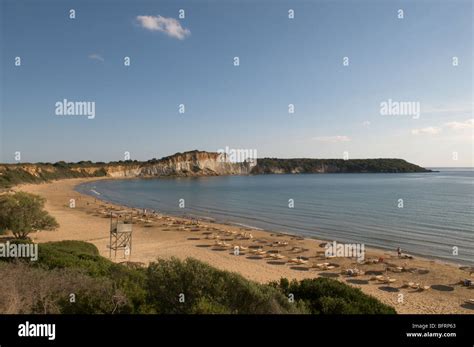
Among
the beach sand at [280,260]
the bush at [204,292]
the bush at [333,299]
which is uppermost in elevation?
the bush at [204,292]

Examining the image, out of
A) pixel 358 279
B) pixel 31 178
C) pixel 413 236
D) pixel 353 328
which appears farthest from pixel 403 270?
pixel 31 178

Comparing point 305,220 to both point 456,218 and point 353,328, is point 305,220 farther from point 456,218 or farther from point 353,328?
point 353,328

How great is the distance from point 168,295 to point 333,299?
420 cm

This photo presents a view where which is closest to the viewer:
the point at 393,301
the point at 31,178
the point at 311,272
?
the point at 393,301

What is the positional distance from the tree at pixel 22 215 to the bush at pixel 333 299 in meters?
20.9

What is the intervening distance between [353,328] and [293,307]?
379 cm

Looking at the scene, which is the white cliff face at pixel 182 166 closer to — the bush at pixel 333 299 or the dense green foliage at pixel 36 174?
the dense green foliage at pixel 36 174

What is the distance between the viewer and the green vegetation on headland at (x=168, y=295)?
7.02 m

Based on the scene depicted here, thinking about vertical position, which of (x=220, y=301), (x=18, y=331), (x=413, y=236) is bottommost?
(x=413, y=236)

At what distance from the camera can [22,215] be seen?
79.0ft

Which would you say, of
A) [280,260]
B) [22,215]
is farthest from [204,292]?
[22,215]

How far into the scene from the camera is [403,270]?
21.4 meters

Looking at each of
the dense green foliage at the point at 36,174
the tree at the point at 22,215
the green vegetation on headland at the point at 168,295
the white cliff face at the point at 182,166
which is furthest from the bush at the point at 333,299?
the white cliff face at the point at 182,166

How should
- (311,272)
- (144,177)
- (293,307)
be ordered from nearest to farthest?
(293,307)
(311,272)
(144,177)
